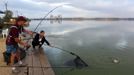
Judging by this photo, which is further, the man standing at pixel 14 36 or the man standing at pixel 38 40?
the man standing at pixel 38 40

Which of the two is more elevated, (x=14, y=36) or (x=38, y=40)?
→ (x=14, y=36)

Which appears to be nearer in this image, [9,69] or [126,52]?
[9,69]

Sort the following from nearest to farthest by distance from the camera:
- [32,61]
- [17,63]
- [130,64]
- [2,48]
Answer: [17,63], [32,61], [130,64], [2,48]

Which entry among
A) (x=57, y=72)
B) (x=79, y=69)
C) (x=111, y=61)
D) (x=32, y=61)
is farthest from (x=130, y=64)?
(x=32, y=61)

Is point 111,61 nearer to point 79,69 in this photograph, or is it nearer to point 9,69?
point 79,69

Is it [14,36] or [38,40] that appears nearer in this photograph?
[14,36]

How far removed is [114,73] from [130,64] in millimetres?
2069

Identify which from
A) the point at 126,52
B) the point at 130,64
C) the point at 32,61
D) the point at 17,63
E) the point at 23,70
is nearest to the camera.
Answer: the point at 23,70

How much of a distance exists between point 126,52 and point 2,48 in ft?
24.8

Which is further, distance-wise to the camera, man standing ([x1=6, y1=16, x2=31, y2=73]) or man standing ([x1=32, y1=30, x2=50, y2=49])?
man standing ([x1=32, y1=30, x2=50, y2=49])

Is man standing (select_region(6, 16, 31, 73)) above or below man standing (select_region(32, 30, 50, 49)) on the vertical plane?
above

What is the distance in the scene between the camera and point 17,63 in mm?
10164

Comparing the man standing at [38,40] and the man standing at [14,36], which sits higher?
Answer: the man standing at [14,36]

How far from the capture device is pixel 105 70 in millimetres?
12078
